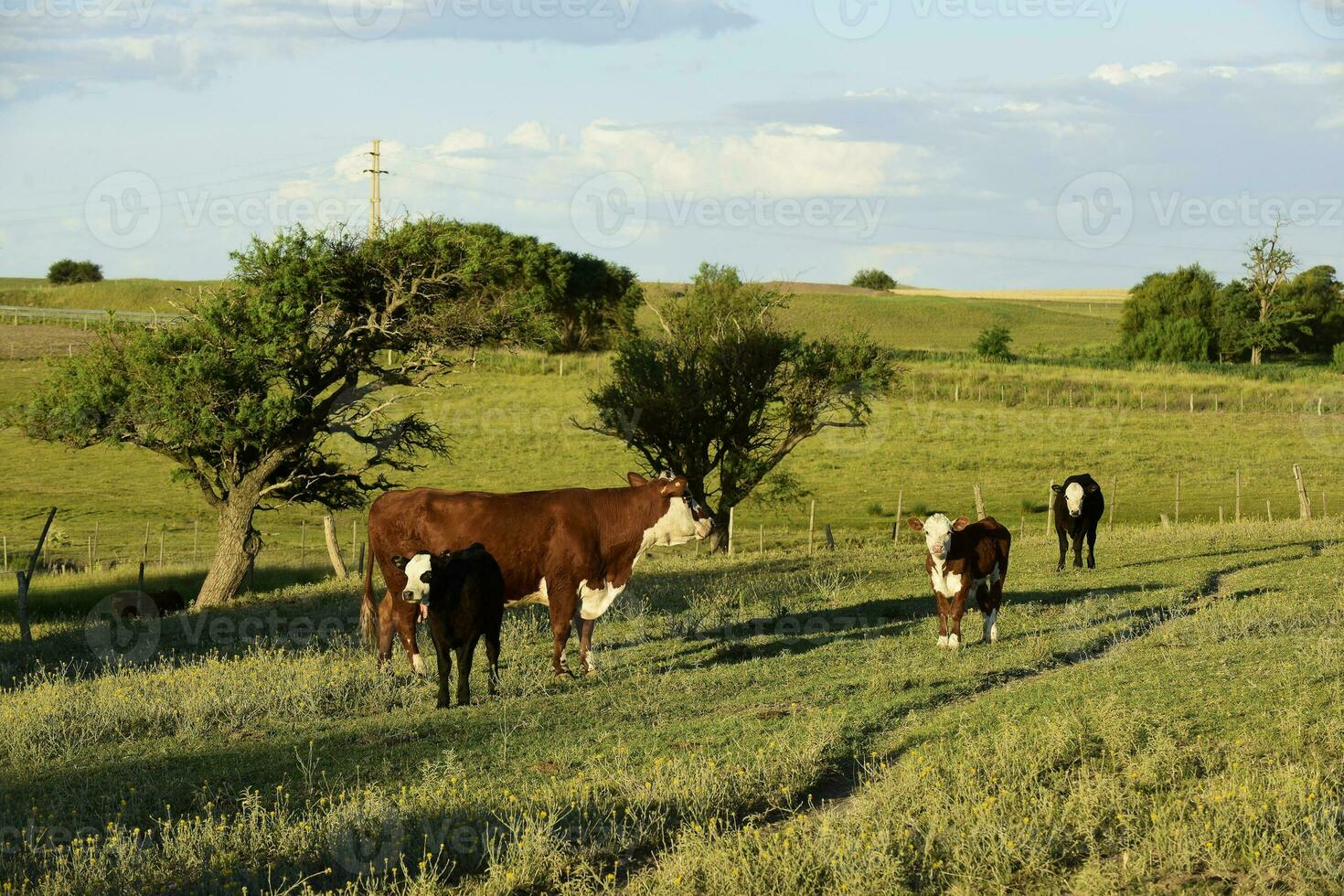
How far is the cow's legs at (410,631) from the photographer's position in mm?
13438

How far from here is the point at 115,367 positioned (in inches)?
961

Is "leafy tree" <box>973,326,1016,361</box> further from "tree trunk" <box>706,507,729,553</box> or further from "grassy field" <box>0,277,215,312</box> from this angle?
"grassy field" <box>0,277,215,312</box>

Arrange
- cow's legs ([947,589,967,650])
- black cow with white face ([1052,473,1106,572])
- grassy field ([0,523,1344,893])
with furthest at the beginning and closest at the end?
1. black cow with white face ([1052,473,1106,572])
2. cow's legs ([947,589,967,650])
3. grassy field ([0,523,1344,893])

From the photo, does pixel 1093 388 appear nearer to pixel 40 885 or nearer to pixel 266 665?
pixel 266 665


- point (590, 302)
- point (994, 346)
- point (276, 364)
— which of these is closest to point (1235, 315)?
point (994, 346)

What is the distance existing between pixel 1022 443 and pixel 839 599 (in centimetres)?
4026

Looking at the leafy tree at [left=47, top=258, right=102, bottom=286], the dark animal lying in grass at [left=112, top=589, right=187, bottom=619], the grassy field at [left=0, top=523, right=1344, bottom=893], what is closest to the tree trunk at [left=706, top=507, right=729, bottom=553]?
the dark animal lying in grass at [left=112, top=589, right=187, bottom=619]

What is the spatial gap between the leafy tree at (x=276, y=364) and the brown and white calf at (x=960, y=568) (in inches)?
494

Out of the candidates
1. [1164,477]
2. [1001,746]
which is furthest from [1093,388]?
[1001,746]

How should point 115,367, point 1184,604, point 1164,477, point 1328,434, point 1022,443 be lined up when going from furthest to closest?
point 1328,434, point 1022,443, point 1164,477, point 115,367, point 1184,604

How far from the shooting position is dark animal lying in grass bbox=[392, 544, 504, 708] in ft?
38.0

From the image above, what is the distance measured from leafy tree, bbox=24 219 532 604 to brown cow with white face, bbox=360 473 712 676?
10.4 meters

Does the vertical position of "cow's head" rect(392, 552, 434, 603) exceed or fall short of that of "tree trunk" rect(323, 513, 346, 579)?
it exceeds it

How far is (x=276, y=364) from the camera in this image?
24203 millimetres
